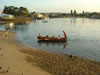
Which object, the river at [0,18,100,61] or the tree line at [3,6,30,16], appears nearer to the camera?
the river at [0,18,100,61]

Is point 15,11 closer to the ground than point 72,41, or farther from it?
farther from it

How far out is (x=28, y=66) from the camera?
1298 centimetres

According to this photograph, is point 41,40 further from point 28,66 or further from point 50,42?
point 28,66

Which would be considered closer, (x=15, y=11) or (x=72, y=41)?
(x=72, y=41)

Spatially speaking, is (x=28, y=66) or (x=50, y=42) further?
(x=50, y=42)

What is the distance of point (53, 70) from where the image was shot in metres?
12.2

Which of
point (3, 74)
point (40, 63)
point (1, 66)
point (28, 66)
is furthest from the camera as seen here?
point (40, 63)

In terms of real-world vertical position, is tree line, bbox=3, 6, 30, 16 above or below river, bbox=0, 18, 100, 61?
above

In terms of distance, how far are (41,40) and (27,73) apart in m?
19.3

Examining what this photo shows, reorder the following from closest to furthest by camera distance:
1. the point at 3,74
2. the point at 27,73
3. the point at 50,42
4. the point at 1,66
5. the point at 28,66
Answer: the point at 3,74 < the point at 27,73 < the point at 1,66 < the point at 28,66 < the point at 50,42

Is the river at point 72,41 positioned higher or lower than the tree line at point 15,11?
lower

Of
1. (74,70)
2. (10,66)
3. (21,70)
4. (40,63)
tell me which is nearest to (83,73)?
(74,70)

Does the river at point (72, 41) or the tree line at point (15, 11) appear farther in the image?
the tree line at point (15, 11)

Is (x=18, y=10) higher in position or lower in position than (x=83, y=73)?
higher
